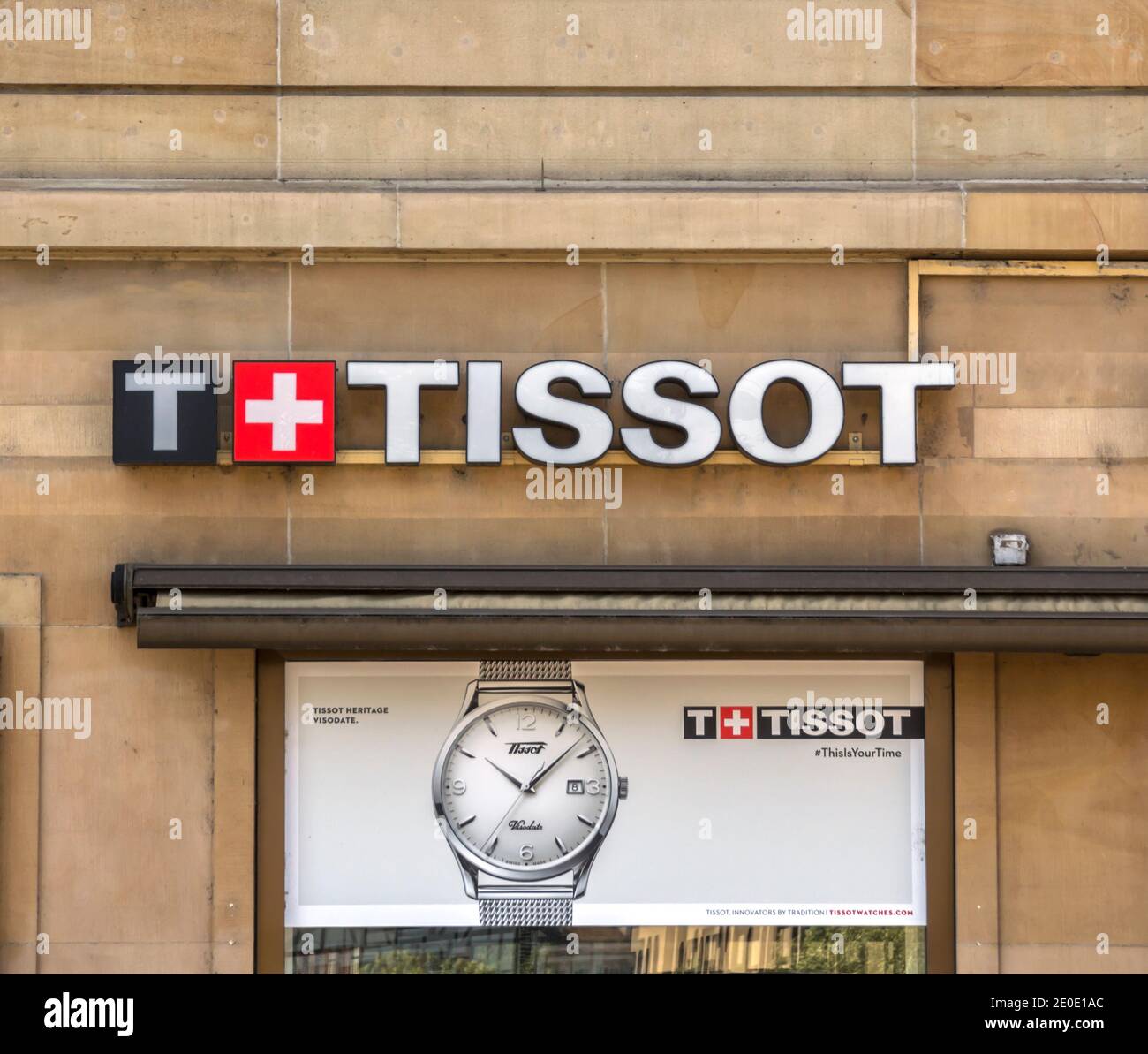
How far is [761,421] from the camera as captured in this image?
301 inches

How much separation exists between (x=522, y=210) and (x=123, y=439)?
3.07 meters

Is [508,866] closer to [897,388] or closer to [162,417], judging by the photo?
[162,417]

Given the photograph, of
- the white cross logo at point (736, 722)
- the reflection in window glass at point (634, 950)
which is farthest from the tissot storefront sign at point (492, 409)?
the reflection in window glass at point (634, 950)

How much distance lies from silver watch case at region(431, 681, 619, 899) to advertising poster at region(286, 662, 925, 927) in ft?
0.04

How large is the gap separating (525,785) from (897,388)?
3688 mm

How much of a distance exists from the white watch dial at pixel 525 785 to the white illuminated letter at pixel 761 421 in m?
2.25

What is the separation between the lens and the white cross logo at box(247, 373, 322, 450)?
755 cm

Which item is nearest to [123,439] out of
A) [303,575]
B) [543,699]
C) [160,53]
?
[303,575]

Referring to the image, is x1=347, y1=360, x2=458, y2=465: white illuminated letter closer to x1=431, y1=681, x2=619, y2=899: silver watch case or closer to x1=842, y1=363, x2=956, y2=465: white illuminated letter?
x1=431, y1=681, x2=619, y2=899: silver watch case
